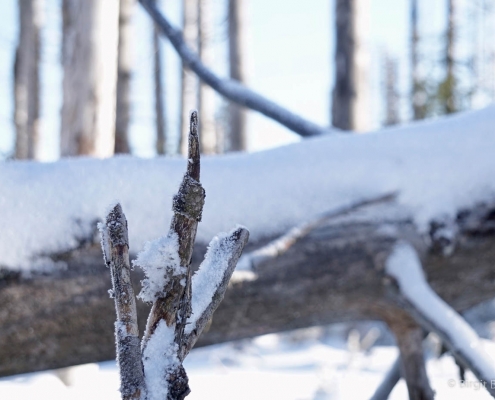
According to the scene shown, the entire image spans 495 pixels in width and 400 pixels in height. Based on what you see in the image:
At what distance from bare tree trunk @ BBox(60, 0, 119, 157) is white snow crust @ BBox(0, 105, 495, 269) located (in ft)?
4.82

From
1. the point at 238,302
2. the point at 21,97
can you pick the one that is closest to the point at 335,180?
the point at 238,302

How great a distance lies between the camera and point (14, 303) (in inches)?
54.4

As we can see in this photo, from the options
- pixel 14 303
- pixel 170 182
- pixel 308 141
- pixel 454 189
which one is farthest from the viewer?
pixel 308 141

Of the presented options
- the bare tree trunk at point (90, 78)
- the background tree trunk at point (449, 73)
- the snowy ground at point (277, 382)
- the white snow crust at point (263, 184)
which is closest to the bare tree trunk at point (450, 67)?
the background tree trunk at point (449, 73)

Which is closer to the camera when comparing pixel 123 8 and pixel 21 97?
pixel 123 8

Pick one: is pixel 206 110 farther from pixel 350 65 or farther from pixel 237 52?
pixel 350 65

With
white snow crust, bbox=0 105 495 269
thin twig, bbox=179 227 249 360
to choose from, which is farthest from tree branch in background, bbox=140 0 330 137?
thin twig, bbox=179 227 249 360

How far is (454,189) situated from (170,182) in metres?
0.89

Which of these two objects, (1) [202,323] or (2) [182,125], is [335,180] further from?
(2) [182,125]

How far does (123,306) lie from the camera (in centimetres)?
54

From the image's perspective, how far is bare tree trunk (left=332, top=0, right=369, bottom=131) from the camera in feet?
14.7

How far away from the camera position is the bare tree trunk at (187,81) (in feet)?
35.5

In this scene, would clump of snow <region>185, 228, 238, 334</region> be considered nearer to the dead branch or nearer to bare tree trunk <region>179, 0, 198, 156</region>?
the dead branch

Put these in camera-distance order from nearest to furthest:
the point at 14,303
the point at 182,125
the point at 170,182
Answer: the point at 14,303, the point at 170,182, the point at 182,125
